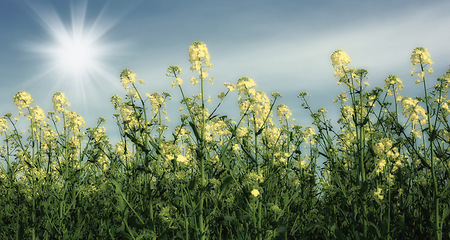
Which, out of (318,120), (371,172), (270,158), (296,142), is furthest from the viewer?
(296,142)

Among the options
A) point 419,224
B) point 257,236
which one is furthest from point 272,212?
point 419,224

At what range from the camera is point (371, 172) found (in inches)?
181

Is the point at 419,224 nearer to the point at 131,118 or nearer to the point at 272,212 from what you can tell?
the point at 272,212

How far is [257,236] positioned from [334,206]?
1.29 m

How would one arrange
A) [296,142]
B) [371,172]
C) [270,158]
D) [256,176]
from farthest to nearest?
[296,142], [270,158], [371,172], [256,176]

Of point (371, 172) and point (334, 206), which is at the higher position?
point (371, 172)

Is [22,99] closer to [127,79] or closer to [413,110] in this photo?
[127,79]

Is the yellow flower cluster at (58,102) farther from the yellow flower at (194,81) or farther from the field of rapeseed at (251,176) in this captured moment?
the yellow flower at (194,81)

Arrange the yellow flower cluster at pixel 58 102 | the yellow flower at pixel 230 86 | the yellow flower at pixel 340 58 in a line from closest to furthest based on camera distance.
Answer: the yellow flower at pixel 230 86 → the yellow flower at pixel 340 58 → the yellow flower cluster at pixel 58 102

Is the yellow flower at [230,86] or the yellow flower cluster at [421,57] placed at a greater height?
the yellow flower cluster at [421,57]

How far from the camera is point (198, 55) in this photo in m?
4.32

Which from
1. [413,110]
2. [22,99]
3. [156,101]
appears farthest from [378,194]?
[22,99]

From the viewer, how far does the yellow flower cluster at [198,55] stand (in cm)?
430

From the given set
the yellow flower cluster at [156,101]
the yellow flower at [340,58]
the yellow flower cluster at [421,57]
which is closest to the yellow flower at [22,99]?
the yellow flower cluster at [156,101]
